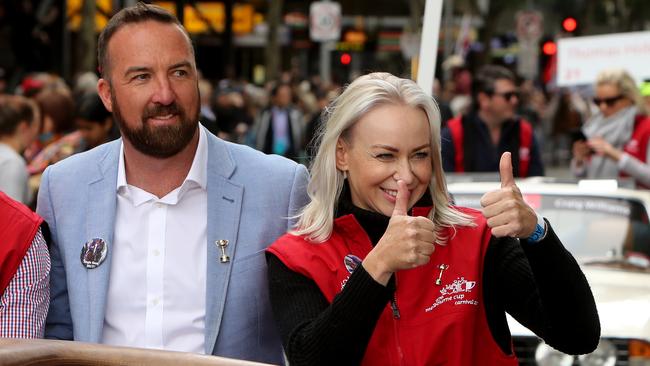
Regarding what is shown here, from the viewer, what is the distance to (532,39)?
37.1 m

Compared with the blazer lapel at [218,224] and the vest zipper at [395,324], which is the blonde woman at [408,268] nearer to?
the vest zipper at [395,324]

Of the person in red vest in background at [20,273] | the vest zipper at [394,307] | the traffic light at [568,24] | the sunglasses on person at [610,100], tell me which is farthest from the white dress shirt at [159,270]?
the traffic light at [568,24]

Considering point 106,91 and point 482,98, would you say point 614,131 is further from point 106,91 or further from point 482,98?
point 106,91

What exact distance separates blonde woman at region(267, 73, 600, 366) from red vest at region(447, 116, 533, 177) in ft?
19.4

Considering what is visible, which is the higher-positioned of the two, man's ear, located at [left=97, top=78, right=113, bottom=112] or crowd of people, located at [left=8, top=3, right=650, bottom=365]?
man's ear, located at [left=97, top=78, right=113, bottom=112]

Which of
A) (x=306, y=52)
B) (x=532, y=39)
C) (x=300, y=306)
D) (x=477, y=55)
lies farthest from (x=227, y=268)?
(x=306, y=52)

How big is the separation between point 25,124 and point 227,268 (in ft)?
16.4

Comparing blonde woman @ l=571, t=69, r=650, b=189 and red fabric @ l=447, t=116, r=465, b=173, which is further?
blonde woman @ l=571, t=69, r=650, b=189

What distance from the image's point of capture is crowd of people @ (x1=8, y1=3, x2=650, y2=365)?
3305mm

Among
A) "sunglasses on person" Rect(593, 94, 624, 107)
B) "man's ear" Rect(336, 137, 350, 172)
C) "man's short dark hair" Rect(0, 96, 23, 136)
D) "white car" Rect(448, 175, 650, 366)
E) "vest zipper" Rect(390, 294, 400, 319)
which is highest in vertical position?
"man's ear" Rect(336, 137, 350, 172)

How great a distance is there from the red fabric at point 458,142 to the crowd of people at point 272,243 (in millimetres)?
5310

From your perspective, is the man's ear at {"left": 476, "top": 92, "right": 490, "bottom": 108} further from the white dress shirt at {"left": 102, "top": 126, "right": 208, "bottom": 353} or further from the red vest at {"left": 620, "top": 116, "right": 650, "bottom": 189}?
the white dress shirt at {"left": 102, "top": 126, "right": 208, "bottom": 353}

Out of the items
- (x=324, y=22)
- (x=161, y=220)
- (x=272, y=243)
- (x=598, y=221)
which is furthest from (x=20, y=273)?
(x=324, y=22)

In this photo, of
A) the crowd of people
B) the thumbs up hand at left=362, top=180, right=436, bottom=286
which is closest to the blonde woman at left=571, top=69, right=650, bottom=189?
the crowd of people
